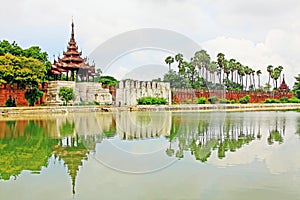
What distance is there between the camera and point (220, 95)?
2176 inches

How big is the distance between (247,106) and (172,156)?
1559 inches

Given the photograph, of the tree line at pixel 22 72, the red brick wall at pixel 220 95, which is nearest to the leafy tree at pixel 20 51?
the tree line at pixel 22 72

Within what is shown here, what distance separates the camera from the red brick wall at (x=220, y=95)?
50.4 meters

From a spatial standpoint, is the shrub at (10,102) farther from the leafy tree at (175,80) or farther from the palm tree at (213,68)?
the palm tree at (213,68)

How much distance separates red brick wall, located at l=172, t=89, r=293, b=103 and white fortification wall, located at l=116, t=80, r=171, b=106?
354 cm

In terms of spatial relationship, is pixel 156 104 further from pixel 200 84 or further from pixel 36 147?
pixel 36 147

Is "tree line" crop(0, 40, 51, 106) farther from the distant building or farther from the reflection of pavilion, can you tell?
the reflection of pavilion

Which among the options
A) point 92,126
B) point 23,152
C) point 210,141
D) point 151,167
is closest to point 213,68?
point 92,126

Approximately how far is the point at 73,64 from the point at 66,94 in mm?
4482

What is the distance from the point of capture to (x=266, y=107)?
4972cm

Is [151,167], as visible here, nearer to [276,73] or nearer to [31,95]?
[31,95]

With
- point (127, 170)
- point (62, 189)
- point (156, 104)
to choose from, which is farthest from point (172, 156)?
point (156, 104)

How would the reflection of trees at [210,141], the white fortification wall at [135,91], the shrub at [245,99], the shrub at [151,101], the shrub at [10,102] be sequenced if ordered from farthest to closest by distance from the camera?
the shrub at [245,99] → the shrub at [151,101] → the white fortification wall at [135,91] → the shrub at [10,102] → the reflection of trees at [210,141]

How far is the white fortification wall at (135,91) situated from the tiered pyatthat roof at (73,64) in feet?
13.4
